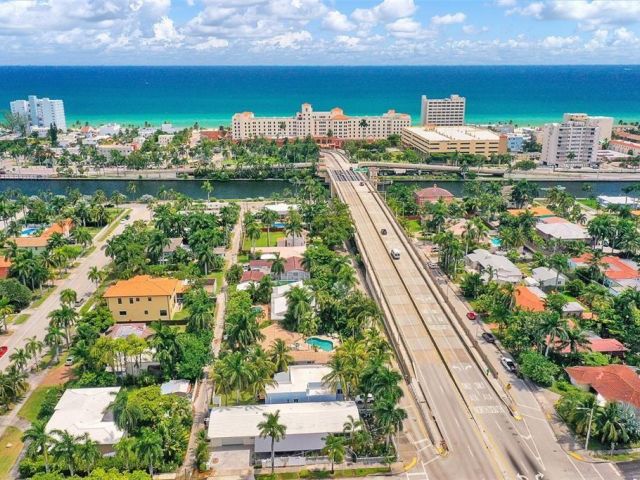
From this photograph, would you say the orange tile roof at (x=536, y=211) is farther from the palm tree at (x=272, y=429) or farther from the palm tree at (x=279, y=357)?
the palm tree at (x=272, y=429)

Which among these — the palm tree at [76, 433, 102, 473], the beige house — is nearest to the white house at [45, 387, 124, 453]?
the palm tree at [76, 433, 102, 473]

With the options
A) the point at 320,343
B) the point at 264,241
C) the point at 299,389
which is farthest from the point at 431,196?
the point at 299,389

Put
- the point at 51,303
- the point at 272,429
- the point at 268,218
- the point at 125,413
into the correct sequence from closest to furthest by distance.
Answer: the point at 272,429
the point at 125,413
the point at 51,303
the point at 268,218

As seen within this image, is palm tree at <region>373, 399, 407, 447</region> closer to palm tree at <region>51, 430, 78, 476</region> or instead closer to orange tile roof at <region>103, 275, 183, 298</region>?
palm tree at <region>51, 430, 78, 476</region>

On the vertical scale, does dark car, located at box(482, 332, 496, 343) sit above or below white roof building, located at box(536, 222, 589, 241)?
below

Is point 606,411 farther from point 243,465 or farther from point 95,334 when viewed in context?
point 95,334

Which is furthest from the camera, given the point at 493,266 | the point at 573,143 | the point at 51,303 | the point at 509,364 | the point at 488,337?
the point at 573,143

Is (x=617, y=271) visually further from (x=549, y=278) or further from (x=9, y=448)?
(x=9, y=448)
